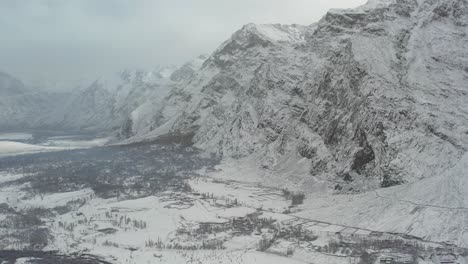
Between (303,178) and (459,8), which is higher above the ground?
(459,8)

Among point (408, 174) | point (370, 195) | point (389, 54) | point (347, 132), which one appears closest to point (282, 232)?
point (370, 195)

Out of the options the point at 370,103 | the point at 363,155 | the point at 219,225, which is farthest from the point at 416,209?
the point at 370,103

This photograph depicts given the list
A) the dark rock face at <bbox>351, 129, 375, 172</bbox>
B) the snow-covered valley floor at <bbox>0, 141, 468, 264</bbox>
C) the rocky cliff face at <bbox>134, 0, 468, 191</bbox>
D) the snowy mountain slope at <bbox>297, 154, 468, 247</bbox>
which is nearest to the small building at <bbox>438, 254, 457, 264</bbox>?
the snow-covered valley floor at <bbox>0, 141, 468, 264</bbox>

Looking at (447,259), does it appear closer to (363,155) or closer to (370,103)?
(363,155)

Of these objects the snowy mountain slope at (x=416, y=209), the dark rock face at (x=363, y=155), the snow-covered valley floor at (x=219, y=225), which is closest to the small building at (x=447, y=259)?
the snow-covered valley floor at (x=219, y=225)

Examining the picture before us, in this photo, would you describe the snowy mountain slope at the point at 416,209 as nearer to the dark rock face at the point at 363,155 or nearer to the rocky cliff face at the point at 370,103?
the rocky cliff face at the point at 370,103

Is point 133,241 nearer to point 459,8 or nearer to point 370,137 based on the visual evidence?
point 370,137
